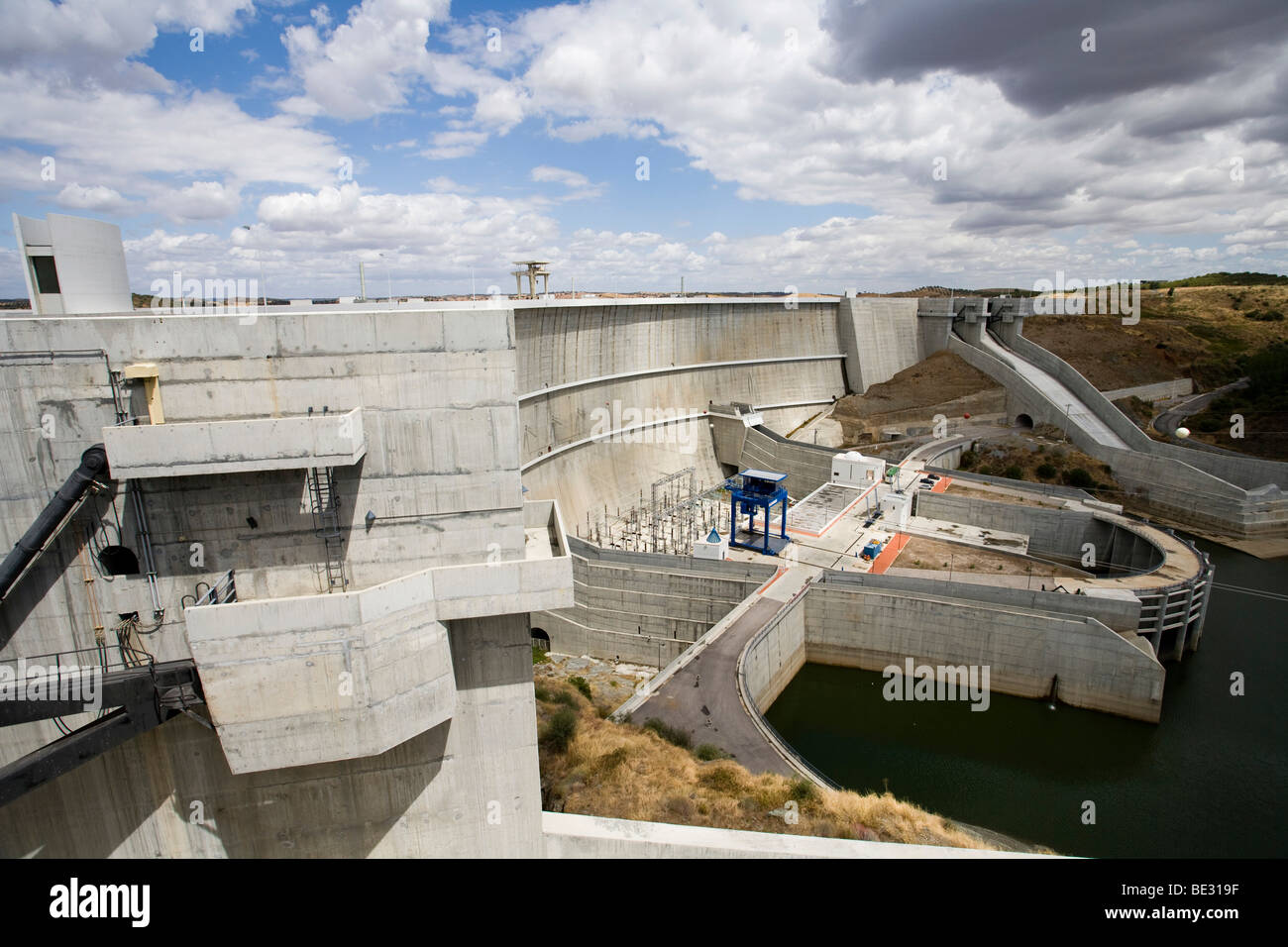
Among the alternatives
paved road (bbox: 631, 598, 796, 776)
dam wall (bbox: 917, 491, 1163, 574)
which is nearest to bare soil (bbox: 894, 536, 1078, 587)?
dam wall (bbox: 917, 491, 1163, 574)

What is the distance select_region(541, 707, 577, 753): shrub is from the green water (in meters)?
8.97

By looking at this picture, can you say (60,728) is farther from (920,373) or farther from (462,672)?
(920,373)

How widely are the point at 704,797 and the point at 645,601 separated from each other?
12.5 metres

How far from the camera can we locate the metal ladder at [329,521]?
9.10 meters

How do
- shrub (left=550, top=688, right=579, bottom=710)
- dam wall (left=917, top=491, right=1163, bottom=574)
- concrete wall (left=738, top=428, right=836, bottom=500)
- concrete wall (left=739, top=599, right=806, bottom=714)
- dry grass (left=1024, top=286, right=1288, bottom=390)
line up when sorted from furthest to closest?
dry grass (left=1024, top=286, right=1288, bottom=390)
concrete wall (left=738, top=428, right=836, bottom=500)
dam wall (left=917, top=491, right=1163, bottom=574)
concrete wall (left=739, top=599, right=806, bottom=714)
shrub (left=550, top=688, right=579, bottom=710)

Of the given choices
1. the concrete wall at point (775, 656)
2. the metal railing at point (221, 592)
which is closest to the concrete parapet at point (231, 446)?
the metal railing at point (221, 592)

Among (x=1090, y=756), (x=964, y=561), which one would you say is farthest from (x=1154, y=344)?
(x=1090, y=756)

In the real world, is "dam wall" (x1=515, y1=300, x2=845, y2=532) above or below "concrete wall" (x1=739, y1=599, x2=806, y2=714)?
above

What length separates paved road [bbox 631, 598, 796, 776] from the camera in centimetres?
1723

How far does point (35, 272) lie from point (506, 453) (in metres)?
7.81

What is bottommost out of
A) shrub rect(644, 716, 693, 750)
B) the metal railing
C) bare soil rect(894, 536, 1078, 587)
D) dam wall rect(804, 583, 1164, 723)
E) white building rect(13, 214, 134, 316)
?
dam wall rect(804, 583, 1164, 723)

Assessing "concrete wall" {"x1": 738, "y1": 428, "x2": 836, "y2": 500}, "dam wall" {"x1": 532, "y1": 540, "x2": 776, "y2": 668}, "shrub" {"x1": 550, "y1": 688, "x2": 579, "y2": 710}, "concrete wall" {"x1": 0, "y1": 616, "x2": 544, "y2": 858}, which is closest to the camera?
"concrete wall" {"x1": 0, "y1": 616, "x2": 544, "y2": 858}

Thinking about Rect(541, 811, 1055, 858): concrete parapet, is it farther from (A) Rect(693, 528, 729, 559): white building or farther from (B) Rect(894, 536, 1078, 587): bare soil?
(B) Rect(894, 536, 1078, 587): bare soil

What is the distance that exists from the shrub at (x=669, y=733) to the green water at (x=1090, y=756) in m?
6.15
